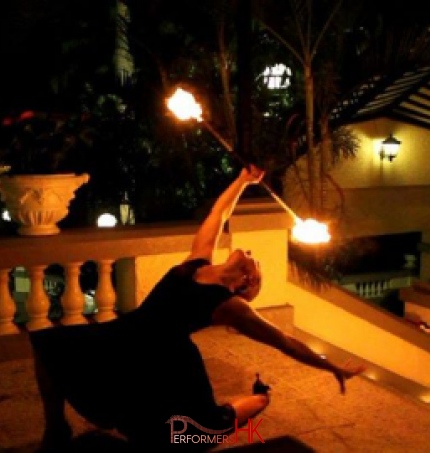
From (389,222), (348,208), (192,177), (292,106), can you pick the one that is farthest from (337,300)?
(389,222)

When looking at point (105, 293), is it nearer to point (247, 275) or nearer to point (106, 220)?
point (247, 275)

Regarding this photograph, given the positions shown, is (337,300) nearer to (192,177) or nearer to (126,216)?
(192,177)

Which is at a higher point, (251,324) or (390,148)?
(390,148)

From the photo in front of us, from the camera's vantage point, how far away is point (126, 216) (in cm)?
959

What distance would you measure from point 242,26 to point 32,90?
13.3 ft

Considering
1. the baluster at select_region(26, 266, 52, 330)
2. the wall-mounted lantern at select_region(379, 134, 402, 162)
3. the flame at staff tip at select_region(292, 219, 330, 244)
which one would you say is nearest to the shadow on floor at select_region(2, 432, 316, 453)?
the flame at staff tip at select_region(292, 219, 330, 244)

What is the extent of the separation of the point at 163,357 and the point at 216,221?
1082 millimetres

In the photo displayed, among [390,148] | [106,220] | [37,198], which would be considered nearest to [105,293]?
[37,198]

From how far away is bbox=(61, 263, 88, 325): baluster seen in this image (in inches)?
221

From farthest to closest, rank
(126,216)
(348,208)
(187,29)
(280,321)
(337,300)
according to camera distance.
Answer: (348,208) → (126,216) → (187,29) → (337,300) → (280,321)

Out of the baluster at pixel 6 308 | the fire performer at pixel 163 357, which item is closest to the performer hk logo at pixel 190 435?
the fire performer at pixel 163 357

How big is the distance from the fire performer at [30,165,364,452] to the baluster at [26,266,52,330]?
1818 mm

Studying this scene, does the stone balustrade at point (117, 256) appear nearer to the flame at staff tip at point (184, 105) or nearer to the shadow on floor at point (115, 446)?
the flame at staff tip at point (184, 105)

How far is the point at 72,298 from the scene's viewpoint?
5676 millimetres
